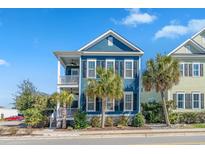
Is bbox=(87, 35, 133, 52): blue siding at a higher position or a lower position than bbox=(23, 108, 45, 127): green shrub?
higher

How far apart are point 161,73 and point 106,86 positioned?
206 inches

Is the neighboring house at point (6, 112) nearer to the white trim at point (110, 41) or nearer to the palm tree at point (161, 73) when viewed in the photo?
the white trim at point (110, 41)

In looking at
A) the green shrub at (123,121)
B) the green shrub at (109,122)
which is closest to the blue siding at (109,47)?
the green shrub at (123,121)

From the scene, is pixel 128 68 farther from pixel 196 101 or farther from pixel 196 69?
pixel 196 101

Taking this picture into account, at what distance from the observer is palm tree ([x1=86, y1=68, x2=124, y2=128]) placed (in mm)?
27031

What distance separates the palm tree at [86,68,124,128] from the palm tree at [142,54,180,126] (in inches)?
118

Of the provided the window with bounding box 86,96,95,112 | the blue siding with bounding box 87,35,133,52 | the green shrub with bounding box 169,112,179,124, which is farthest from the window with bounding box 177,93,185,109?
the window with bounding box 86,96,95,112

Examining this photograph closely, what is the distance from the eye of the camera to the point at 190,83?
3272cm

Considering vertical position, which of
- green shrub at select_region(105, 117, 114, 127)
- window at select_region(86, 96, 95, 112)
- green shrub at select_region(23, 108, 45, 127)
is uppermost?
window at select_region(86, 96, 95, 112)

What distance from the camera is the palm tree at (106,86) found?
2703cm

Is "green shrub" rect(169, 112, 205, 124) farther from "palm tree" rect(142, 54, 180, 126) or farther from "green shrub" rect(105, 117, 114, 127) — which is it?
"green shrub" rect(105, 117, 114, 127)

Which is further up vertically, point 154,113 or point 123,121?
point 154,113

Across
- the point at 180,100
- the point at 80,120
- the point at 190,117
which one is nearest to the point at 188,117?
the point at 190,117

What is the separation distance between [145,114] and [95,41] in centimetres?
900
